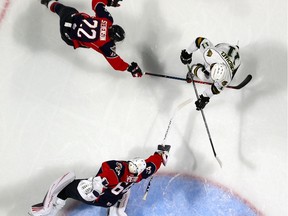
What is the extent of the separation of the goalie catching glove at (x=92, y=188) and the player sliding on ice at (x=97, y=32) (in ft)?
4.32

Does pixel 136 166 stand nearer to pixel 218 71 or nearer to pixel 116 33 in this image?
pixel 218 71

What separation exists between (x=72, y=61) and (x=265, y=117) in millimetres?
2277

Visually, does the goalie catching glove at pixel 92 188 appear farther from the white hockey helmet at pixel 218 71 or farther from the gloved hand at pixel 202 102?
the white hockey helmet at pixel 218 71

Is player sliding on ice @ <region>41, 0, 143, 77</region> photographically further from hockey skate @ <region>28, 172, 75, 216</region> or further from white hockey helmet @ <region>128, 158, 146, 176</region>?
hockey skate @ <region>28, 172, 75, 216</region>

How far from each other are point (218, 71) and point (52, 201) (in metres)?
2.03

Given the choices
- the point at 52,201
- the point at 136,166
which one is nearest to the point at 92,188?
the point at 136,166

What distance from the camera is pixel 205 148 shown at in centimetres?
505

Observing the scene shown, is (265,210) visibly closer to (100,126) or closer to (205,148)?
(205,148)

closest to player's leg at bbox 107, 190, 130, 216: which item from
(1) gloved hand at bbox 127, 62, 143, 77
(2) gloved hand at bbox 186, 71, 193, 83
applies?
(1) gloved hand at bbox 127, 62, 143, 77

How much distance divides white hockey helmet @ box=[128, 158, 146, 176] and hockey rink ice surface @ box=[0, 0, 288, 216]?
28.3 inches

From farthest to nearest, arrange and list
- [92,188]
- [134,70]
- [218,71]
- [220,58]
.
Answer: [134,70]
[220,58]
[218,71]
[92,188]

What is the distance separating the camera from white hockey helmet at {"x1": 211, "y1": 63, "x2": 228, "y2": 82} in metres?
4.28

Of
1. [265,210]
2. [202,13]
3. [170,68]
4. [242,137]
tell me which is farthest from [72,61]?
[265,210]

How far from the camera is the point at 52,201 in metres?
4.55
